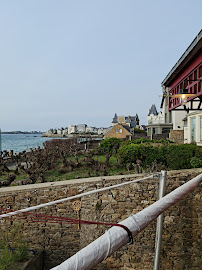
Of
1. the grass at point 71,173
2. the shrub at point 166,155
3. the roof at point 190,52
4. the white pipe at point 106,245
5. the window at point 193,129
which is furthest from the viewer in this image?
the window at point 193,129

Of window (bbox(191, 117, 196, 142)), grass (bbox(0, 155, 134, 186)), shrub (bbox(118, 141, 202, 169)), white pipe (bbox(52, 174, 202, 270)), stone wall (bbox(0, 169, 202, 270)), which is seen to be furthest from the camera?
window (bbox(191, 117, 196, 142))

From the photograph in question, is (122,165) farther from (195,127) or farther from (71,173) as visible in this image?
(195,127)

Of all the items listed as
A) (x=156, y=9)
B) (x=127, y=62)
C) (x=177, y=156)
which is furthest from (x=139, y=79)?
(x=177, y=156)

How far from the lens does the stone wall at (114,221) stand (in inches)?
209

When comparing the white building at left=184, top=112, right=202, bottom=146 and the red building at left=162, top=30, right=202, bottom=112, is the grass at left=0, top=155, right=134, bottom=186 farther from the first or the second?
the white building at left=184, top=112, right=202, bottom=146

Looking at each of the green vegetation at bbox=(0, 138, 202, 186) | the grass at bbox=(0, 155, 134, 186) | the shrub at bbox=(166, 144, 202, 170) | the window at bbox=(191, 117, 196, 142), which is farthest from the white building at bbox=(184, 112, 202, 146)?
the grass at bbox=(0, 155, 134, 186)

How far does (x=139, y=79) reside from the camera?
38094mm

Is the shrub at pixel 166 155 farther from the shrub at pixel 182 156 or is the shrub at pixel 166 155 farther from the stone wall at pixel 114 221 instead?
the stone wall at pixel 114 221

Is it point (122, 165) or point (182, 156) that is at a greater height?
point (182, 156)

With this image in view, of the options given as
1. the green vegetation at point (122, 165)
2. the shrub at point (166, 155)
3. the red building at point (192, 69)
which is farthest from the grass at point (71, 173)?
the red building at point (192, 69)

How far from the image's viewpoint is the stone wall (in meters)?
5.32

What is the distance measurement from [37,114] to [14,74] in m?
63.1

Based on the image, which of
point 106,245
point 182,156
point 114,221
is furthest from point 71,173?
point 106,245

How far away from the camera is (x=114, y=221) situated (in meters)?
5.36
